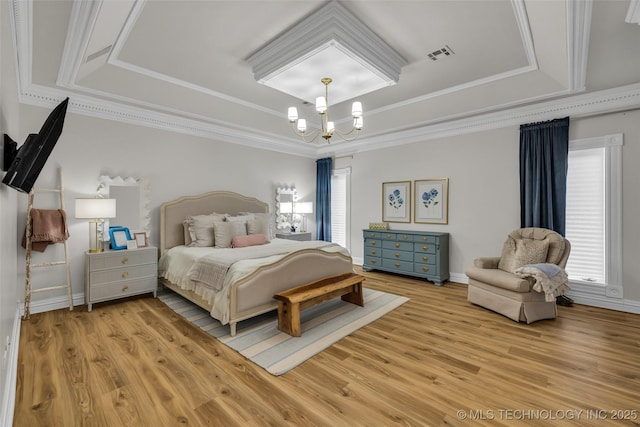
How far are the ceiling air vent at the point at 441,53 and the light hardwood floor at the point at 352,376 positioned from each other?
117 inches

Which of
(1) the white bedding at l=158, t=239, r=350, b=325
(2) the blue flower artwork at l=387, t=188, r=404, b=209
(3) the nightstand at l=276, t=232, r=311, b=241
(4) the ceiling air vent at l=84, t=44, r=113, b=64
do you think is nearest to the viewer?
(4) the ceiling air vent at l=84, t=44, r=113, b=64

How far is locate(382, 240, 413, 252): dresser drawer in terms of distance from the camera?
17.0 feet

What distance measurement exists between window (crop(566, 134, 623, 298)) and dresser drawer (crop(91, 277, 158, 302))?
5.84m

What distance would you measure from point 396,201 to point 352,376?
3.95 meters

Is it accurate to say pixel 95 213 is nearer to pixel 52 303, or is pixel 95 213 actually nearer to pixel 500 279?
pixel 52 303

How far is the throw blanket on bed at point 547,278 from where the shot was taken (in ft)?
10.3

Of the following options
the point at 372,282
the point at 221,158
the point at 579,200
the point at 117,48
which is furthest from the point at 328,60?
the point at 579,200

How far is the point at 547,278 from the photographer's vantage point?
317 centimetres

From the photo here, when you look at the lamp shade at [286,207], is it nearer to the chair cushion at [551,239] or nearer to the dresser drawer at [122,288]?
the dresser drawer at [122,288]

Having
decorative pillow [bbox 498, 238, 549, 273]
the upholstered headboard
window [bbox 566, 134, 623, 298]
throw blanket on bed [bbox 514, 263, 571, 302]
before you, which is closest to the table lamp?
the upholstered headboard

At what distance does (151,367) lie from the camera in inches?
94.6

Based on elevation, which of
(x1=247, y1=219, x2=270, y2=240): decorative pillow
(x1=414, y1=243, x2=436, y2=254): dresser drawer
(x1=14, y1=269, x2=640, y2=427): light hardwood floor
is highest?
(x1=247, y1=219, x2=270, y2=240): decorative pillow

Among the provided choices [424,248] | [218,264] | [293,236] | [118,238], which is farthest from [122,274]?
[424,248]

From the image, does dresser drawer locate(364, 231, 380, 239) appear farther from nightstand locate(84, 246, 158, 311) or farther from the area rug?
nightstand locate(84, 246, 158, 311)
